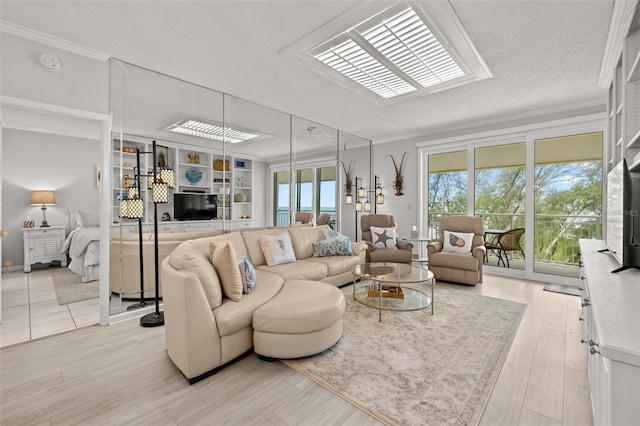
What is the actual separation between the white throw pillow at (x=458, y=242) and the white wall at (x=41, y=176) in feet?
23.3

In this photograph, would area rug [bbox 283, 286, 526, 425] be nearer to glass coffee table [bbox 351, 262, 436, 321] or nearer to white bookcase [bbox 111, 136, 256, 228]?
glass coffee table [bbox 351, 262, 436, 321]

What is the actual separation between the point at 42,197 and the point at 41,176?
0.51 metres

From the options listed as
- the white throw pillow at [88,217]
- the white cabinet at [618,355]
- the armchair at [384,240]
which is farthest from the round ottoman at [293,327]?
the white throw pillow at [88,217]

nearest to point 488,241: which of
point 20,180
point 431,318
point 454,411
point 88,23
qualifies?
point 431,318

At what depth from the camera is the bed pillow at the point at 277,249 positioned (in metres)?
3.56

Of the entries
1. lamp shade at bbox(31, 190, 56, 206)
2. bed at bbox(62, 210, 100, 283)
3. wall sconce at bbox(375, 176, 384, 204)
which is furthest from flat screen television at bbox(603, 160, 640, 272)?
lamp shade at bbox(31, 190, 56, 206)

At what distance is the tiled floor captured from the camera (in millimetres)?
2701

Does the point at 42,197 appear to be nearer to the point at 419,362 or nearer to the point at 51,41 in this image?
the point at 51,41

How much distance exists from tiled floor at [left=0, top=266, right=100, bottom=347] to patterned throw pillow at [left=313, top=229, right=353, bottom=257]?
8.88 ft

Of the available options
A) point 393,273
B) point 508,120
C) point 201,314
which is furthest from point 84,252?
point 508,120

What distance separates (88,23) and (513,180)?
599cm

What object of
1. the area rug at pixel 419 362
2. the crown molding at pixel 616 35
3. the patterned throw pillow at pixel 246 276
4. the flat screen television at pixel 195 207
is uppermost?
the crown molding at pixel 616 35

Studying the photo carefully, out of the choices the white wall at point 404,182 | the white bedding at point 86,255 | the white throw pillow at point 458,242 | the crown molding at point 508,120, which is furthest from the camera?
the white wall at point 404,182

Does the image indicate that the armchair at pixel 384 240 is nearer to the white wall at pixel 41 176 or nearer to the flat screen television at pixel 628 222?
the flat screen television at pixel 628 222
